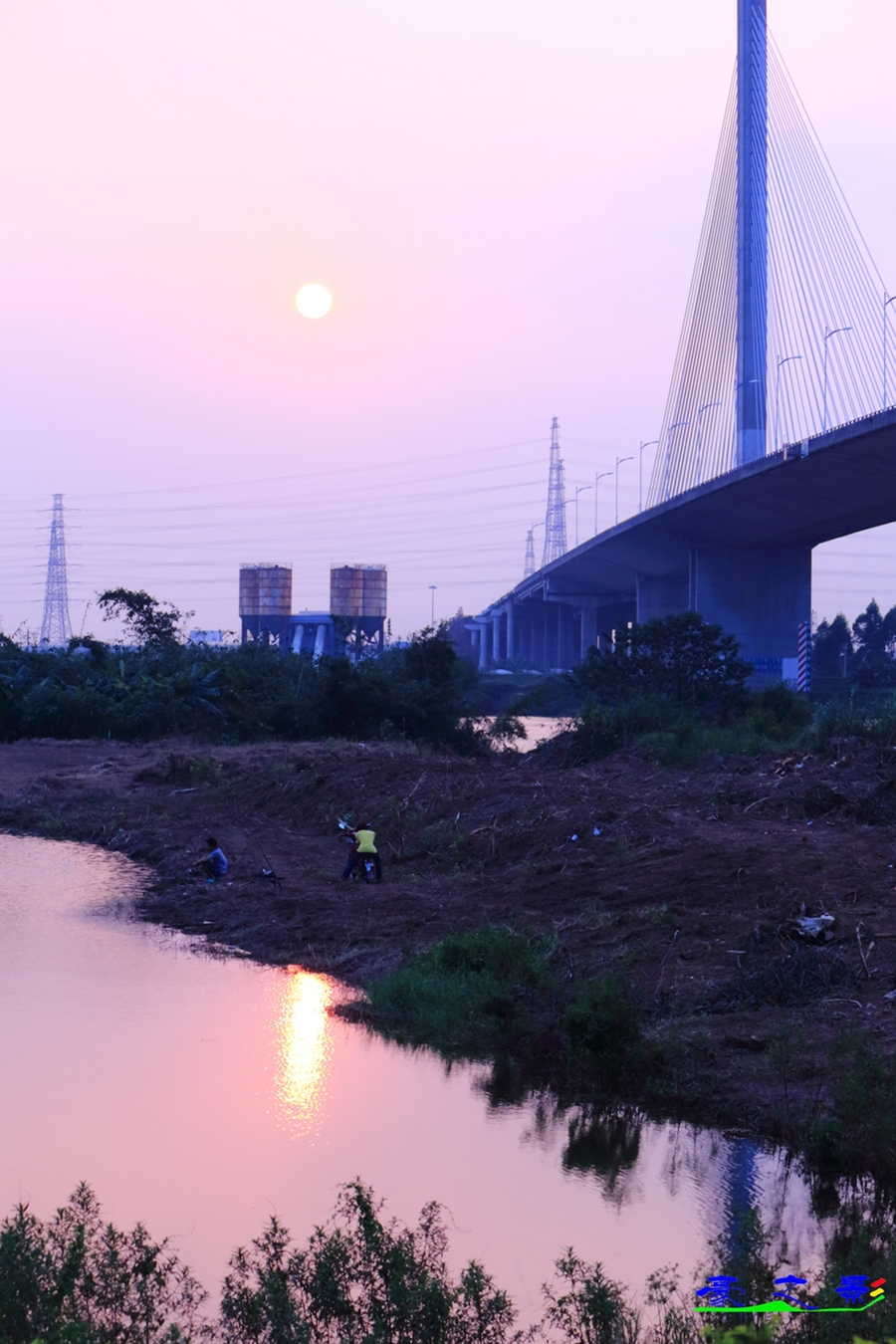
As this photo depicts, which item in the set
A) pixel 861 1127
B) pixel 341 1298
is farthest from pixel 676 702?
pixel 341 1298

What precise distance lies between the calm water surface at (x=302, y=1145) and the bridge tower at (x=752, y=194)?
3302 cm

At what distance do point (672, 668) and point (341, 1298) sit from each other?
27.6m

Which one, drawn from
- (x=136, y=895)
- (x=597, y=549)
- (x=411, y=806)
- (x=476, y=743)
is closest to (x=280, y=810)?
(x=411, y=806)

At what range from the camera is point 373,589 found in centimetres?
9756

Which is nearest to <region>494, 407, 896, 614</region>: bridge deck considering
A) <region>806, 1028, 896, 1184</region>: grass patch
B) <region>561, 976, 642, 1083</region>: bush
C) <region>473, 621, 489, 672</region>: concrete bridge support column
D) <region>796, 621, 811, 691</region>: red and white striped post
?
<region>796, 621, 811, 691</region>: red and white striped post

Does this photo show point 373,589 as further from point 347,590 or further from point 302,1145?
point 302,1145

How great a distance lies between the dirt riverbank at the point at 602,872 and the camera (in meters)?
11.0

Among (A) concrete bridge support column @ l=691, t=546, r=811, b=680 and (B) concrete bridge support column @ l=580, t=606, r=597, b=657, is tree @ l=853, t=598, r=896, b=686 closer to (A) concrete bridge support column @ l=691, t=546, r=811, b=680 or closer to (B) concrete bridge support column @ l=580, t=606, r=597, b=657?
(B) concrete bridge support column @ l=580, t=606, r=597, b=657

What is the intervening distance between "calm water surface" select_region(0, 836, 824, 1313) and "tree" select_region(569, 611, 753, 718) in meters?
20.8

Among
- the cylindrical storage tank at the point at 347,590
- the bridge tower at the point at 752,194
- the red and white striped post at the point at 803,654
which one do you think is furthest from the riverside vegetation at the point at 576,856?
the cylindrical storage tank at the point at 347,590

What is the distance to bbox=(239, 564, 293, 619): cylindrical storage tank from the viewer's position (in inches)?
3669

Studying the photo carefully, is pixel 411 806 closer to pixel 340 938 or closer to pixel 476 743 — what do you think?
pixel 340 938

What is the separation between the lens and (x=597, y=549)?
6028 cm

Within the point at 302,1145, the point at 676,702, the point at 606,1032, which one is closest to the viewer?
the point at 302,1145
